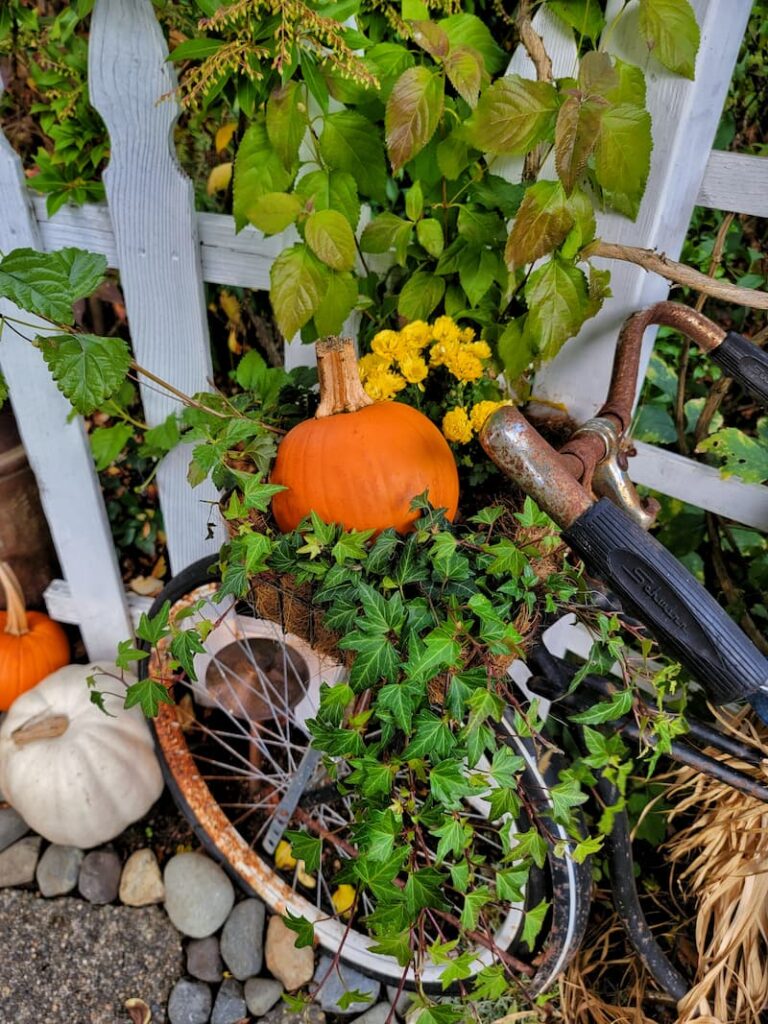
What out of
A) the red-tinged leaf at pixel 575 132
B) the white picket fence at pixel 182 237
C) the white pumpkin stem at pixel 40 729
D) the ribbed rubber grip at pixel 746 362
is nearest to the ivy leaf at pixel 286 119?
the white picket fence at pixel 182 237

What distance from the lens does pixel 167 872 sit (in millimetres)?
1618

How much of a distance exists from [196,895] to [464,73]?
160 centimetres

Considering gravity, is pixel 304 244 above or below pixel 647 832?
above

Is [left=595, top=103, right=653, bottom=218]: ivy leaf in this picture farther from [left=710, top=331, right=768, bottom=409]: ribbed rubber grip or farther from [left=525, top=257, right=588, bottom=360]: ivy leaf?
[left=710, top=331, right=768, bottom=409]: ribbed rubber grip

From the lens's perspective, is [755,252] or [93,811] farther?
[755,252]

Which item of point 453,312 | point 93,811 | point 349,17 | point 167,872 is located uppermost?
point 349,17

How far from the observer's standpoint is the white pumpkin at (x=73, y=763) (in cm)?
155


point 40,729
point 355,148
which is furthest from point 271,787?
point 355,148

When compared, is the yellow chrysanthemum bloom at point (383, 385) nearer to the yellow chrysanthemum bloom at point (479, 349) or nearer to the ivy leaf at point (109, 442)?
the yellow chrysanthemum bloom at point (479, 349)

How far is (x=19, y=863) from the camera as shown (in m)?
1.66

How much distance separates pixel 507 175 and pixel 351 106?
0.26m

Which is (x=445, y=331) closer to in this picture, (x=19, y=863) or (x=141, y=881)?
(x=141, y=881)

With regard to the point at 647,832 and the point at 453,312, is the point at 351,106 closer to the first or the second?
the point at 453,312

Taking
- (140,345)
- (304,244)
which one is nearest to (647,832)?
(304,244)
